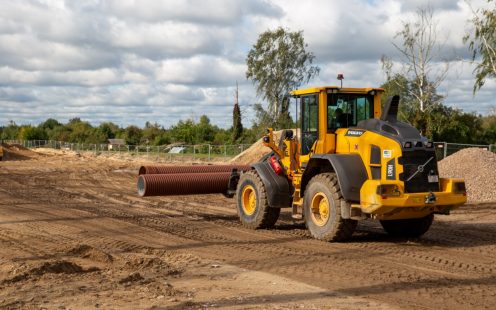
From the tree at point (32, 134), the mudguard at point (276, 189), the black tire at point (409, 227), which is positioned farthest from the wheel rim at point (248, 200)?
the tree at point (32, 134)

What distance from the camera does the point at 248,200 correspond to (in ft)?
39.9

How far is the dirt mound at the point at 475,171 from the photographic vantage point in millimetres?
18141

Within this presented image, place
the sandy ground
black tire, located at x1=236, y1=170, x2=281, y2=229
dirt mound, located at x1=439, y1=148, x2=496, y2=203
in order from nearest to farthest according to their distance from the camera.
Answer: the sandy ground → black tire, located at x1=236, y1=170, x2=281, y2=229 → dirt mound, located at x1=439, y1=148, x2=496, y2=203

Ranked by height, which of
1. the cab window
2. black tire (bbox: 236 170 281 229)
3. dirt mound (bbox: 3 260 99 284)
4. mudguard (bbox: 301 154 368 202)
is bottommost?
dirt mound (bbox: 3 260 99 284)

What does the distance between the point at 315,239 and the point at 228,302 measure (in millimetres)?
4364

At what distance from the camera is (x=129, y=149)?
5272 centimetres

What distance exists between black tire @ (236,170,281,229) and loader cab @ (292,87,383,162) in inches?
44.0

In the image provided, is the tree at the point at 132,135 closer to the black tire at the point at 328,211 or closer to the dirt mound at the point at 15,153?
the dirt mound at the point at 15,153

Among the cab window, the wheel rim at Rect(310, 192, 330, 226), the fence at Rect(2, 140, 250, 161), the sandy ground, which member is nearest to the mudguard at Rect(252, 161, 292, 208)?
the sandy ground

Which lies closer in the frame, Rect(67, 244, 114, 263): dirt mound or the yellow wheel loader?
Rect(67, 244, 114, 263): dirt mound

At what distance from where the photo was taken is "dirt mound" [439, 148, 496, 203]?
18.1m

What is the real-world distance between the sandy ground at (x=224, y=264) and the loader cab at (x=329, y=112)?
1.72 meters

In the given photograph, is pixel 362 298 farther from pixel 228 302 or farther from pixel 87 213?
pixel 87 213

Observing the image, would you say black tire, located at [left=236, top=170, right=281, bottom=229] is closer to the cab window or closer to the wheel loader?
the wheel loader
